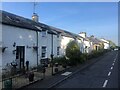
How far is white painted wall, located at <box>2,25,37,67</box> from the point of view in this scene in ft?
61.7

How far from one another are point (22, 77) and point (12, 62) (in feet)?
12.3

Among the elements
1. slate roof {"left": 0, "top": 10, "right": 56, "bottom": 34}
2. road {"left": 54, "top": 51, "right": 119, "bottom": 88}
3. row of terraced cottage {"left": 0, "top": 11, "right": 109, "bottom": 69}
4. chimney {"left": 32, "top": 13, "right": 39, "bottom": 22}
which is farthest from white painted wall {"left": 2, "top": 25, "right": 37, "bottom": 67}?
chimney {"left": 32, "top": 13, "right": 39, "bottom": 22}

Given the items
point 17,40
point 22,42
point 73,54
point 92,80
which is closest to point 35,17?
point 73,54

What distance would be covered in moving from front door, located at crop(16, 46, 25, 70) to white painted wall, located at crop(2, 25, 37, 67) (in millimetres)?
413

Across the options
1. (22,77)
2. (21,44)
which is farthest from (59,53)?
(22,77)

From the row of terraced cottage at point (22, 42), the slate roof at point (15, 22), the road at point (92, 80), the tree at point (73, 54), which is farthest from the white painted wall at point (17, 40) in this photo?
the tree at point (73, 54)

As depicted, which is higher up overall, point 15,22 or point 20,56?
point 15,22

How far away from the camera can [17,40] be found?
20828 millimetres

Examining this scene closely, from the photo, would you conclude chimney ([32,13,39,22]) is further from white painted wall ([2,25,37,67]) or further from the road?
the road

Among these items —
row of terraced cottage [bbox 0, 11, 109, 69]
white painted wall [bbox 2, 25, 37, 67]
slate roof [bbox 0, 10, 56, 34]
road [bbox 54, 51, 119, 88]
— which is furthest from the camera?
slate roof [bbox 0, 10, 56, 34]

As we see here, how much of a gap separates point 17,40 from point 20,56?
67.4 inches

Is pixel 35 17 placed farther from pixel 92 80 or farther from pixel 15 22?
pixel 92 80

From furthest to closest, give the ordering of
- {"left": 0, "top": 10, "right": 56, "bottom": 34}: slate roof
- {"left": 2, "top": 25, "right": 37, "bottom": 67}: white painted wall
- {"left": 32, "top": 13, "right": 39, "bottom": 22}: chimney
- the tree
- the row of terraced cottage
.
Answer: {"left": 32, "top": 13, "right": 39, "bottom": 22}: chimney
the tree
{"left": 0, "top": 10, "right": 56, "bottom": 34}: slate roof
the row of terraced cottage
{"left": 2, "top": 25, "right": 37, "bottom": 67}: white painted wall

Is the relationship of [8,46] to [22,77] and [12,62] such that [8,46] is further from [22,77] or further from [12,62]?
[22,77]
